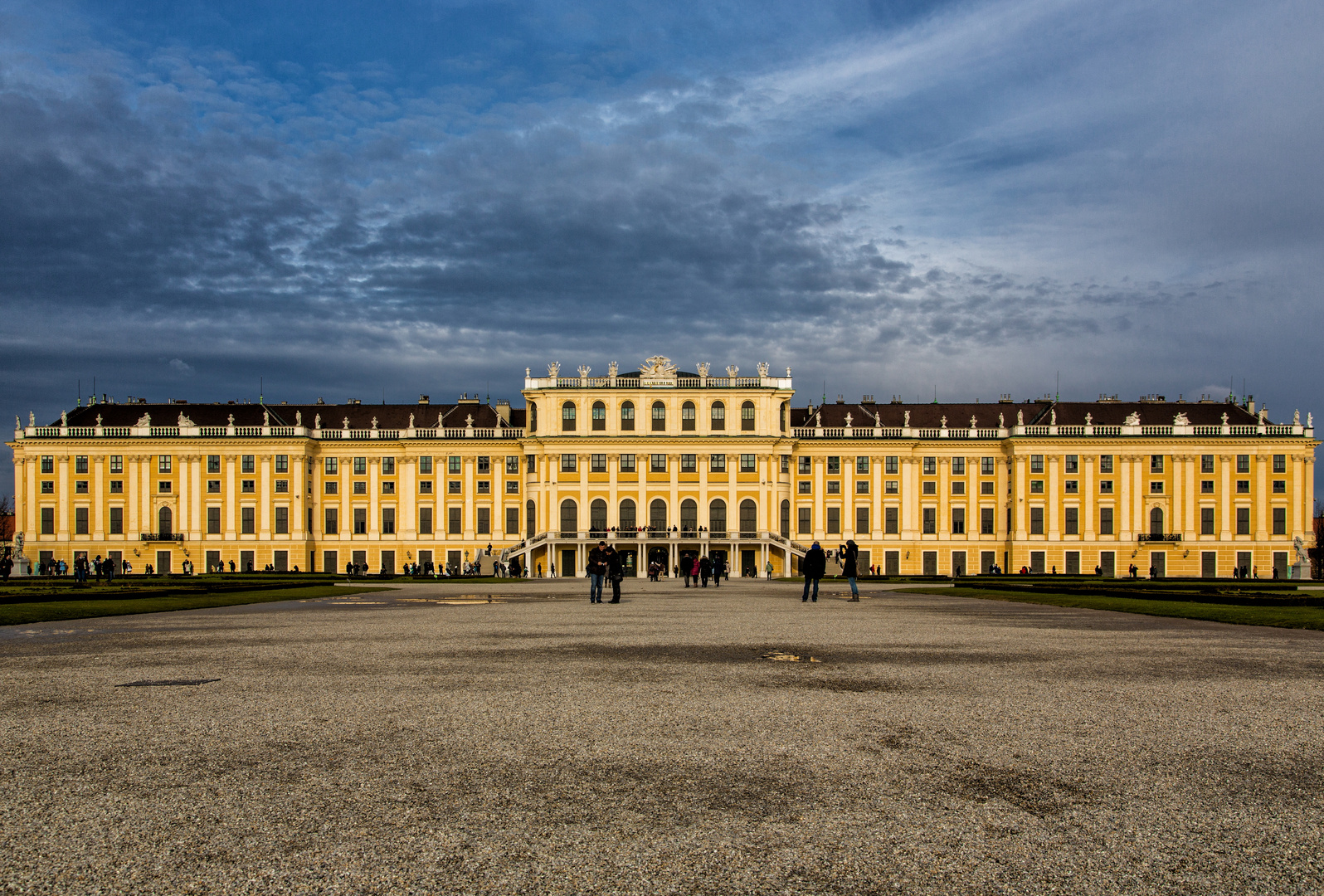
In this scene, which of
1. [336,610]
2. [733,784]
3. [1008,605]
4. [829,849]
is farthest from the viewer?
[1008,605]

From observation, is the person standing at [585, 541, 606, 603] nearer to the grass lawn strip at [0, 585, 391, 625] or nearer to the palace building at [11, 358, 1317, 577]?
the grass lawn strip at [0, 585, 391, 625]

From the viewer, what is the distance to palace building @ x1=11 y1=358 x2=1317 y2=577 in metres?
86.4

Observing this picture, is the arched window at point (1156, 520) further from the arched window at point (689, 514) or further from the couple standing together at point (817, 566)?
the couple standing together at point (817, 566)

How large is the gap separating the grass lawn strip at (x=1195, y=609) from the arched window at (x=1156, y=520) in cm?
5567

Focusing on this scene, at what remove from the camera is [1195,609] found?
2744 cm

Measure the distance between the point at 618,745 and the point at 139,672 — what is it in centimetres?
842

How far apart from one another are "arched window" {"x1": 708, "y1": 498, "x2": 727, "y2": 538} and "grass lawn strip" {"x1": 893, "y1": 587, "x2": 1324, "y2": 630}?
46753 millimetres

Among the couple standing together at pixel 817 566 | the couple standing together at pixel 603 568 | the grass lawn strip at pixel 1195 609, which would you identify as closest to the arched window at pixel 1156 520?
the grass lawn strip at pixel 1195 609

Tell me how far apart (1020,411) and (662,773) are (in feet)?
287

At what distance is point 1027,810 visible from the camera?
24.0 feet

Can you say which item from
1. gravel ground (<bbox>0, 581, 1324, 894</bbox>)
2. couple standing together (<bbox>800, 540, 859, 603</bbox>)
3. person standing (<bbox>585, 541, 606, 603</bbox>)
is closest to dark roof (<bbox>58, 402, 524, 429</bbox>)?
person standing (<bbox>585, 541, 606, 603</bbox>)

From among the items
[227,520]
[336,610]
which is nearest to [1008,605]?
[336,610]

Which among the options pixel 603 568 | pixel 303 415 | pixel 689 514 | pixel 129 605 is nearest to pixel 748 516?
pixel 689 514

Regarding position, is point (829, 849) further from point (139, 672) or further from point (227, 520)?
point (227, 520)
